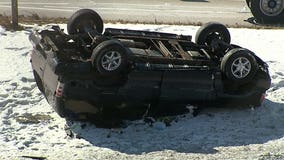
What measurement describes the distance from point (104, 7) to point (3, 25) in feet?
21.7

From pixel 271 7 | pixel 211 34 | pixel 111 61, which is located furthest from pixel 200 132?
pixel 271 7

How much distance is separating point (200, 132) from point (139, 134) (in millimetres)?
803

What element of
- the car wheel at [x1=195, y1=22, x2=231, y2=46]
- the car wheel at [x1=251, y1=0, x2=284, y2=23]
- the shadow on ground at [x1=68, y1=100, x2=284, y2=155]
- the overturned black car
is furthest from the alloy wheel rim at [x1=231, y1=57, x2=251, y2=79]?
the car wheel at [x1=251, y1=0, x2=284, y2=23]

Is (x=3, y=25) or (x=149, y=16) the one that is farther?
(x=149, y=16)

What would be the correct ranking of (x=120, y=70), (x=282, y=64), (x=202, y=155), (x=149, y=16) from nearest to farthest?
(x=202, y=155) < (x=120, y=70) < (x=282, y=64) < (x=149, y=16)

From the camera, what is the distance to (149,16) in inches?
657

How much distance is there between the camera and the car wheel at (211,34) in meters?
8.71

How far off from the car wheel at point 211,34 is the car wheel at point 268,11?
786 centimetres

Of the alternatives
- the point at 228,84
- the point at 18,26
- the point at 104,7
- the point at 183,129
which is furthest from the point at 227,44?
the point at 104,7

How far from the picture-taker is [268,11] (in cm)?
1628

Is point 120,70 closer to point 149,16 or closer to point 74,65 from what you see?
point 74,65

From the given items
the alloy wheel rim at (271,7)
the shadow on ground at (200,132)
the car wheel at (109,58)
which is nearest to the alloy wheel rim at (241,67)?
the shadow on ground at (200,132)

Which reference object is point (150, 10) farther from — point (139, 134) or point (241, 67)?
point (139, 134)

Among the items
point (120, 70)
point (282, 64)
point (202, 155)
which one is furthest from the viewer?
point (282, 64)
